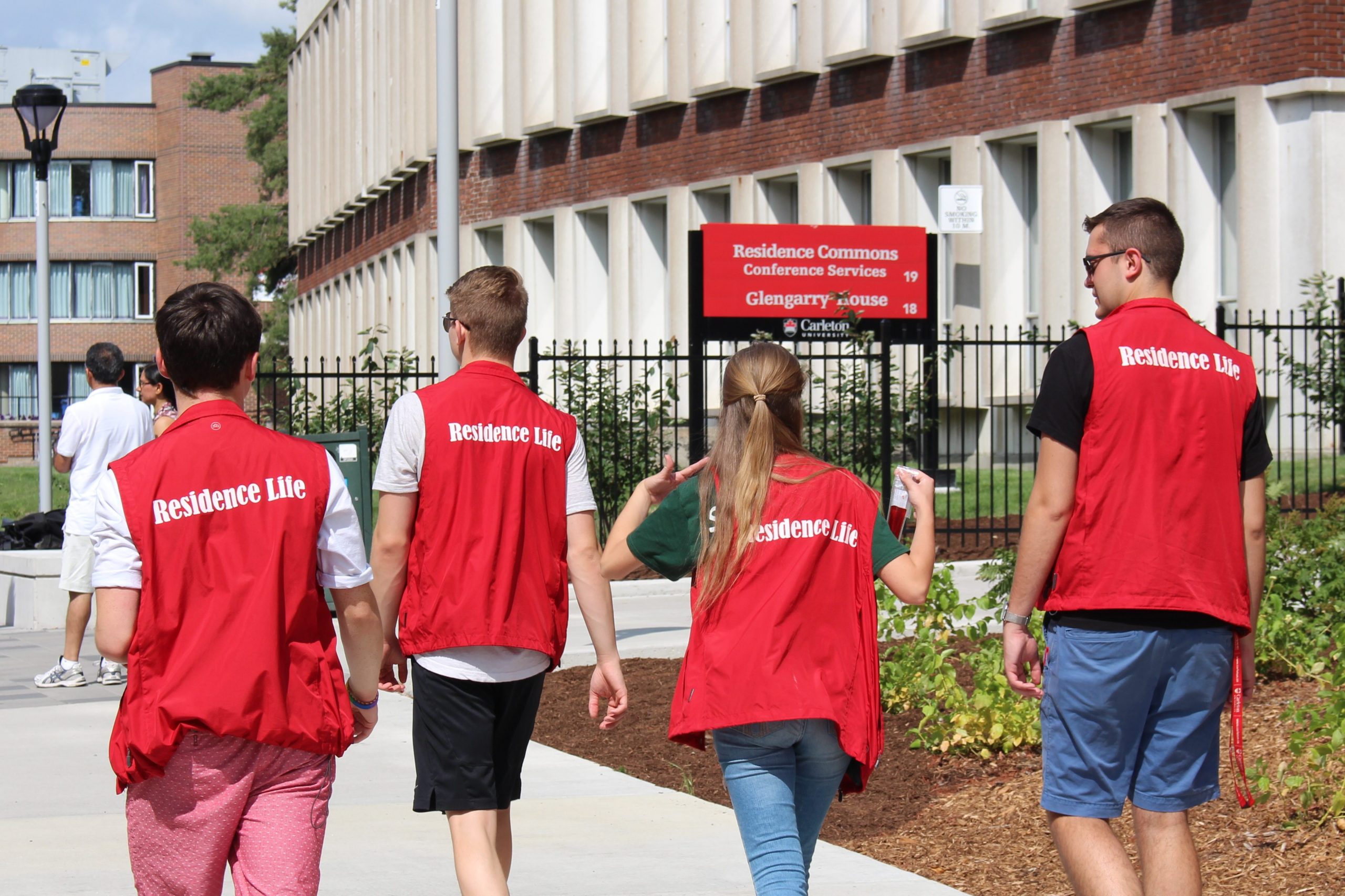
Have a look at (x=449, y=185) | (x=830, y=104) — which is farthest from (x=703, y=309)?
(x=830, y=104)

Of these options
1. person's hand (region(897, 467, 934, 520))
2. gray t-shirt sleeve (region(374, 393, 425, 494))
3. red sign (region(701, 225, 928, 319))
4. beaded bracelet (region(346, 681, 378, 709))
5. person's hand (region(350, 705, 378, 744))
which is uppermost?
red sign (region(701, 225, 928, 319))

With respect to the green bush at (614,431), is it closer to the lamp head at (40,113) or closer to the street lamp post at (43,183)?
the street lamp post at (43,183)

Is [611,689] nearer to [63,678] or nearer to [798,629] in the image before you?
[798,629]

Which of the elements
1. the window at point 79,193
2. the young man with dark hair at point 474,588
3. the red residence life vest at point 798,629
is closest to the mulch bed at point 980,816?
the young man with dark hair at point 474,588

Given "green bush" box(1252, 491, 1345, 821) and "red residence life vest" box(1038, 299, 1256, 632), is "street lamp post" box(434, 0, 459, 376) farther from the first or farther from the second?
"red residence life vest" box(1038, 299, 1256, 632)

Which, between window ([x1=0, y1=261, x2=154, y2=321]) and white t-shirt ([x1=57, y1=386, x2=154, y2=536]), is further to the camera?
window ([x1=0, y1=261, x2=154, y2=321])

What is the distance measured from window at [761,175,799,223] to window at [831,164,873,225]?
0.98m

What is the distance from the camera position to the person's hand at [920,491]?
13.1ft

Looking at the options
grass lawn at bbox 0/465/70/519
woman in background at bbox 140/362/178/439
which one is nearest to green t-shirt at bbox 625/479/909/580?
woman in background at bbox 140/362/178/439

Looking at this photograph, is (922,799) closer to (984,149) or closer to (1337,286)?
(1337,286)

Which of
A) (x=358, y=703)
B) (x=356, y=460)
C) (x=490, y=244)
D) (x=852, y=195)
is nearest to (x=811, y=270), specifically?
(x=356, y=460)

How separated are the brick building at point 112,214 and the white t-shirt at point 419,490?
62.3 metres

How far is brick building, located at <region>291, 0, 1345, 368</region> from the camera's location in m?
18.6

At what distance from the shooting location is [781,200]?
2570cm
